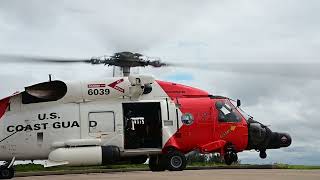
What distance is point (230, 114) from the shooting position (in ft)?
63.2

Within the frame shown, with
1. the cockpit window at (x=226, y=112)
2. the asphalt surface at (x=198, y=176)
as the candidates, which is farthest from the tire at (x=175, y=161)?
the asphalt surface at (x=198, y=176)

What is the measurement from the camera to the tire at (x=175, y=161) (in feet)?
59.4

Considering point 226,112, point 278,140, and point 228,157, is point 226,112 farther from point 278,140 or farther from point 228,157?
point 278,140

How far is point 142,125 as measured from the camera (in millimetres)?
18609

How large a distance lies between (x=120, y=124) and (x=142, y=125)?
865mm

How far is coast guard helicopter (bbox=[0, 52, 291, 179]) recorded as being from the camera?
700 inches

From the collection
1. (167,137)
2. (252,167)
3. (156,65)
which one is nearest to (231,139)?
(167,137)

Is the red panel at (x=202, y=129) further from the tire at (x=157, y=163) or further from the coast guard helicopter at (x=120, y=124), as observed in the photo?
the tire at (x=157, y=163)

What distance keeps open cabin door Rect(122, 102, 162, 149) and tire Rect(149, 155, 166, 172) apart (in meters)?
0.49

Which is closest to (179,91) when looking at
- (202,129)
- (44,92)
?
(202,129)

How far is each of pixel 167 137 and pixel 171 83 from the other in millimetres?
2104

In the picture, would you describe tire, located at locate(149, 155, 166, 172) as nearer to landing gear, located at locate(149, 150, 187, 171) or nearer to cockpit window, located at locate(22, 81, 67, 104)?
landing gear, located at locate(149, 150, 187, 171)

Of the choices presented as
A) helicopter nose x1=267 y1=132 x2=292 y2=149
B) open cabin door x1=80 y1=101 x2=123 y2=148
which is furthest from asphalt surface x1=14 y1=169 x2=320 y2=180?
open cabin door x1=80 y1=101 x2=123 y2=148

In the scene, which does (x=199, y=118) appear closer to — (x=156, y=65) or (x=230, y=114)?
(x=230, y=114)
